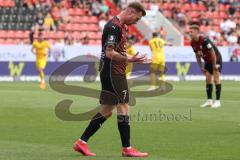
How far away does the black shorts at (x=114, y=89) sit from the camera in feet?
37.1

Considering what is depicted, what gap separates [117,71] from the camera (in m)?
11.3

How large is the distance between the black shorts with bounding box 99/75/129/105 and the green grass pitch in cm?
86

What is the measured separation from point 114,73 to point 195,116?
723 cm

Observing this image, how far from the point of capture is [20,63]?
1565 inches

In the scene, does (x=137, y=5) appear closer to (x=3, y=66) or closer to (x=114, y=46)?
(x=114, y=46)

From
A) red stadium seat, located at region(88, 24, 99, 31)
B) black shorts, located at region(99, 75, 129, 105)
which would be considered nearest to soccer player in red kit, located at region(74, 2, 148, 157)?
black shorts, located at region(99, 75, 129, 105)

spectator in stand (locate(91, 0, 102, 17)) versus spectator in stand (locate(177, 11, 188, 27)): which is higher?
spectator in stand (locate(91, 0, 102, 17))

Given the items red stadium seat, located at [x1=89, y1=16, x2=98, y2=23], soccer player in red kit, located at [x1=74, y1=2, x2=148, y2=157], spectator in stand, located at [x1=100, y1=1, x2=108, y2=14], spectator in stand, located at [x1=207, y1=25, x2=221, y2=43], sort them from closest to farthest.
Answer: soccer player in red kit, located at [x1=74, y1=2, x2=148, y2=157], red stadium seat, located at [x1=89, y1=16, x2=98, y2=23], spectator in stand, located at [x1=100, y1=1, x2=108, y2=14], spectator in stand, located at [x1=207, y1=25, x2=221, y2=43]

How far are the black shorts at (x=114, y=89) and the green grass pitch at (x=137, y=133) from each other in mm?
855

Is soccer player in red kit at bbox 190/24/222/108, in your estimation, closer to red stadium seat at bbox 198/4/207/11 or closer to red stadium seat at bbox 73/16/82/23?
red stadium seat at bbox 73/16/82/23

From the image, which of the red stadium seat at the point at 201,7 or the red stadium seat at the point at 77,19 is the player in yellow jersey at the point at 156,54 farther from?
the red stadium seat at the point at 201,7

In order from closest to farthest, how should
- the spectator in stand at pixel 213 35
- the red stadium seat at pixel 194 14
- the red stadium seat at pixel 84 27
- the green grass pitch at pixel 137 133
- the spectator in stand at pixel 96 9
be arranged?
the green grass pitch at pixel 137 133 → the red stadium seat at pixel 84 27 → the spectator in stand at pixel 96 9 → the spectator in stand at pixel 213 35 → the red stadium seat at pixel 194 14

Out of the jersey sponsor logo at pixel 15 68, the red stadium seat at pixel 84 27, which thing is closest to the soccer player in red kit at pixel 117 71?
the jersey sponsor logo at pixel 15 68

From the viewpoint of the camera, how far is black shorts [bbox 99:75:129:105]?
1132 centimetres
